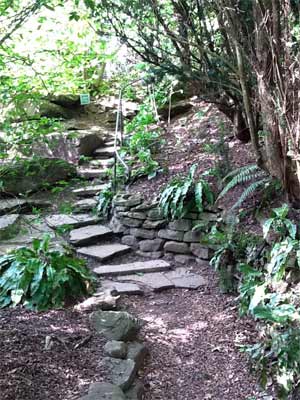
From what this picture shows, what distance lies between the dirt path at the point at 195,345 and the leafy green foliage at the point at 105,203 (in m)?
2.07

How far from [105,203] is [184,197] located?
155 centimetres

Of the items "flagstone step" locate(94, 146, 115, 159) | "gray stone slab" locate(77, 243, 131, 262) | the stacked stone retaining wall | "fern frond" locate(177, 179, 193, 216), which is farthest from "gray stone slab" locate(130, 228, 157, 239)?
"flagstone step" locate(94, 146, 115, 159)

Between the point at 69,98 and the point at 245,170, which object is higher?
the point at 69,98

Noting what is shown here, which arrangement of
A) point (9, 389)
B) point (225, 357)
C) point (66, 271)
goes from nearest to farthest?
point (9, 389), point (225, 357), point (66, 271)

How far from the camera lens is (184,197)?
5.50m

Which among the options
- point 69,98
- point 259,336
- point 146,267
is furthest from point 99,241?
point 69,98

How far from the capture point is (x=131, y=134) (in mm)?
8023

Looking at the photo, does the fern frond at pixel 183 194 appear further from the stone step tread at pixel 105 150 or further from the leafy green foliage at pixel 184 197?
the stone step tread at pixel 105 150

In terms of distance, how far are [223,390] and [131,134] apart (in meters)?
5.37

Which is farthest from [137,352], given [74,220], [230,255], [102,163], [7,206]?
[102,163]

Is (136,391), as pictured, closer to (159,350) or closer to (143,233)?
(159,350)

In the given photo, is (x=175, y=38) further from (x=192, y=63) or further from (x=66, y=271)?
(x=66, y=271)

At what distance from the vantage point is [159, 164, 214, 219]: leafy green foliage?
→ 5418 millimetres

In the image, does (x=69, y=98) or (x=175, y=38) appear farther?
(x=69, y=98)
